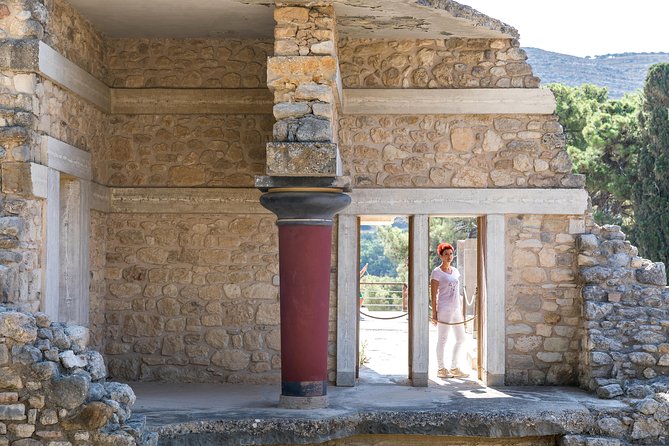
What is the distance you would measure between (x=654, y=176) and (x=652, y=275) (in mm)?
7468

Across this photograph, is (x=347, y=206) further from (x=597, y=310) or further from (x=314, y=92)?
(x=597, y=310)

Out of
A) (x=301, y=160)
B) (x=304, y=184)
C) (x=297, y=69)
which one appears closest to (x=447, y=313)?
(x=304, y=184)

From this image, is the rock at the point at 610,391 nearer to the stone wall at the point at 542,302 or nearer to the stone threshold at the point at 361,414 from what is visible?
the stone threshold at the point at 361,414

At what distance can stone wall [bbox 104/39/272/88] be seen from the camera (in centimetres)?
1050

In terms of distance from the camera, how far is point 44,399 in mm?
6422

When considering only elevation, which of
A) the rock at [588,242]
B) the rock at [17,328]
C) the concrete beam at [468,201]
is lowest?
the rock at [17,328]

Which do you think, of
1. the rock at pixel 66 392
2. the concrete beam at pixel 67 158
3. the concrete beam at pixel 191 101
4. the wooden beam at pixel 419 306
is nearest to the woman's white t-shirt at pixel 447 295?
the wooden beam at pixel 419 306

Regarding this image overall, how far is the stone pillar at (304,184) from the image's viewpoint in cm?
806

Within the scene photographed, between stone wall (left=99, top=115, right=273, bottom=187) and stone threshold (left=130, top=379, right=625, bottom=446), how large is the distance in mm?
2399

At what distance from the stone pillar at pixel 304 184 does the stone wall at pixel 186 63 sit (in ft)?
6.84

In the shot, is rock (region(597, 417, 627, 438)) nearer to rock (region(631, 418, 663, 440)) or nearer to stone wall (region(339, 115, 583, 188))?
rock (region(631, 418, 663, 440))

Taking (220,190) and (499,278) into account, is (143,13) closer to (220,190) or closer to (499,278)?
(220,190)

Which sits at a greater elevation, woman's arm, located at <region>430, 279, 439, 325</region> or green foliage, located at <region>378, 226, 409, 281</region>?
green foliage, located at <region>378, 226, 409, 281</region>

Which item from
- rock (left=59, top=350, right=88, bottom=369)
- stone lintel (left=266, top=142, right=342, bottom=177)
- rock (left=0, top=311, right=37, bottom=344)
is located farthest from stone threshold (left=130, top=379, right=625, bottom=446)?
stone lintel (left=266, top=142, right=342, bottom=177)
